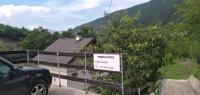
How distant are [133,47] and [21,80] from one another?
460 centimetres

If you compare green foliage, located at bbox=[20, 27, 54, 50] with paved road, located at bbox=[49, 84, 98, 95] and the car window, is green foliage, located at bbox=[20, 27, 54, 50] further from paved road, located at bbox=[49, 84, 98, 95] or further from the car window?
the car window

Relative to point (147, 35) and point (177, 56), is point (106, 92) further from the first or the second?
point (177, 56)

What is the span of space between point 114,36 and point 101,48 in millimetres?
871

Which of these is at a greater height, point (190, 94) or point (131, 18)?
point (131, 18)

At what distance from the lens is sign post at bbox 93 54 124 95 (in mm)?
9727

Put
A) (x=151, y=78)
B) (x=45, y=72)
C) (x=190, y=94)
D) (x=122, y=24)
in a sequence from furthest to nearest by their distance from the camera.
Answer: (x=190, y=94) → (x=122, y=24) → (x=151, y=78) → (x=45, y=72)

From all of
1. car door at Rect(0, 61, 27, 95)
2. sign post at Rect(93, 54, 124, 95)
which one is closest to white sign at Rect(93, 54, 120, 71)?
sign post at Rect(93, 54, 124, 95)

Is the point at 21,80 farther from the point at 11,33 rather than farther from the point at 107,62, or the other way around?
the point at 11,33

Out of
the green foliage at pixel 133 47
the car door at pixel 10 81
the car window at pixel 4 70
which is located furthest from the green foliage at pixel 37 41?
the car window at pixel 4 70

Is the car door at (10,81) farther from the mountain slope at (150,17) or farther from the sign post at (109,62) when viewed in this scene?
the mountain slope at (150,17)

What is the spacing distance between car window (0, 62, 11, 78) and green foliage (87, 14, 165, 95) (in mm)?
3758

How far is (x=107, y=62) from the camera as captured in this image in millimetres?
10156

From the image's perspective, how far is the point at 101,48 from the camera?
13867 millimetres

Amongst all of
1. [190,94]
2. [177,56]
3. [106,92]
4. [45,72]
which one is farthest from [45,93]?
[177,56]
